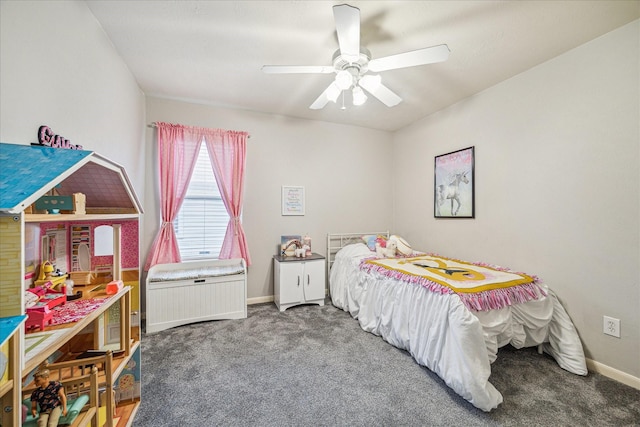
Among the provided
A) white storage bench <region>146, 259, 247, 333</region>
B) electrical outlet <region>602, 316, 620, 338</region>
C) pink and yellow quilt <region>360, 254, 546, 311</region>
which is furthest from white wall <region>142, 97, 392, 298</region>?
electrical outlet <region>602, 316, 620, 338</region>

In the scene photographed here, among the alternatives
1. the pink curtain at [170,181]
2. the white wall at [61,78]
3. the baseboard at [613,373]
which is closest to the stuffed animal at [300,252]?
the pink curtain at [170,181]

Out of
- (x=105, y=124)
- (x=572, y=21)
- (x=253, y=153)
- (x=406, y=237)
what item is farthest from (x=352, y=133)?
(x=105, y=124)

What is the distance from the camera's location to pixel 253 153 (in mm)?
3324

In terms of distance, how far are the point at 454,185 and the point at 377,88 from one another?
1.76 meters

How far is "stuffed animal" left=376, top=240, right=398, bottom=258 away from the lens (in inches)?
121

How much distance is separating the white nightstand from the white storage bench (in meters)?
0.44

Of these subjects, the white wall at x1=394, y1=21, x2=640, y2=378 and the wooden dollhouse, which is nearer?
the wooden dollhouse

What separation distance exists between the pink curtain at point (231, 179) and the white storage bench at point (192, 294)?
0.85ft

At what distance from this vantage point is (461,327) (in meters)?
1.64

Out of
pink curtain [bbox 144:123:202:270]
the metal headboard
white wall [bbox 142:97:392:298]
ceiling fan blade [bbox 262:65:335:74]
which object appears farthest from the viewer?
the metal headboard

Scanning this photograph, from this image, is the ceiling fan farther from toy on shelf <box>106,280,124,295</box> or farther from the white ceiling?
toy on shelf <box>106,280,124,295</box>

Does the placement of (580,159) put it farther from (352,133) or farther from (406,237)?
(352,133)

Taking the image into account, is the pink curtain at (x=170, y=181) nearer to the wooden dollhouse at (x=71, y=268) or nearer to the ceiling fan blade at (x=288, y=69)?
the wooden dollhouse at (x=71, y=268)

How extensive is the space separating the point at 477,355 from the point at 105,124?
317 centimetres
